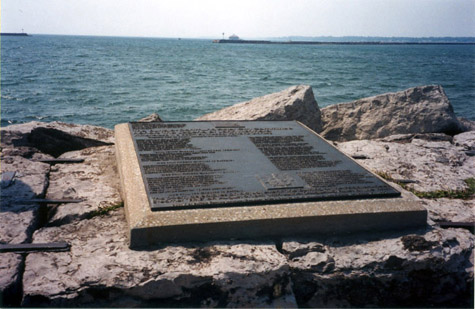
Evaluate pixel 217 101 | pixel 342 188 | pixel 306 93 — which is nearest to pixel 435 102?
pixel 306 93

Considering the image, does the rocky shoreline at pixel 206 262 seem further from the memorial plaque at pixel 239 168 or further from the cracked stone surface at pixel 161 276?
the memorial plaque at pixel 239 168

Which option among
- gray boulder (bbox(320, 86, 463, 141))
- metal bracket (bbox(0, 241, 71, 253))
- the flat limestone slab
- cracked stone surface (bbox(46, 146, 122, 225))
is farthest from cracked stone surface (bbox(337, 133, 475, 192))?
metal bracket (bbox(0, 241, 71, 253))

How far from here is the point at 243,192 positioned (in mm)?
3047

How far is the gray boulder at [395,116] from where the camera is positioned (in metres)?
6.41

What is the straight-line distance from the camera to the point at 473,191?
4.07 metres

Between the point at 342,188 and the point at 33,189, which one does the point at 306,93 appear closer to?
the point at 342,188

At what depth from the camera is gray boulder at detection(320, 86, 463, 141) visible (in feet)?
21.0

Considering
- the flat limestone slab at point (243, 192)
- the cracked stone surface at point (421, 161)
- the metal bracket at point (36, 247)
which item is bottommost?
the metal bracket at point (36, 247)

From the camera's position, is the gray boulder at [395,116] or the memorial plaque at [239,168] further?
the gray boulder at [395,116]

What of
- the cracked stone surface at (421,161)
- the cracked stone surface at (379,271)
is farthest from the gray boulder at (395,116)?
the cracked stone surface at (379,271)

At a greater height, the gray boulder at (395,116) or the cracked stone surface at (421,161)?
the gray boulder at (395,116)

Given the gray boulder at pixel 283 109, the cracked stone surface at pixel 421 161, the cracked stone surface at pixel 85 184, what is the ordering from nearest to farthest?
the cracked stone surface at pixel 85 184
the cracked stone surface at pixel 421 161
the gray boulder at pixel 283 109

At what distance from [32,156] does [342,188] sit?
342 centimetres

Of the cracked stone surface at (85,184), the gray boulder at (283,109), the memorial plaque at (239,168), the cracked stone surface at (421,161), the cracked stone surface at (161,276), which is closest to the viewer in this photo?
the cracked stone surface at (161,276)
